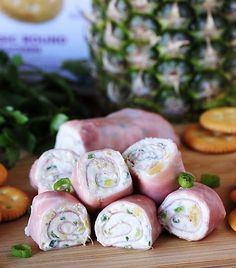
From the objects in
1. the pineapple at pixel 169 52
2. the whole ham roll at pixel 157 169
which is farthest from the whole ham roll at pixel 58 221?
the pineapple at pixel 169 52

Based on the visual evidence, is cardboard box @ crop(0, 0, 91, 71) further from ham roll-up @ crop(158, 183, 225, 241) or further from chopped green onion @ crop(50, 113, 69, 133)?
ham roll-up @ crop(158, 183, 225, 241)

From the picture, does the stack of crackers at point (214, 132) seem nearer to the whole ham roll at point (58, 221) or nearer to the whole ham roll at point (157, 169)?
the whole ham roll at point (157, 169)

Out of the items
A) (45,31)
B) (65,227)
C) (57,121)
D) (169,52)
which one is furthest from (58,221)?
(45,31)

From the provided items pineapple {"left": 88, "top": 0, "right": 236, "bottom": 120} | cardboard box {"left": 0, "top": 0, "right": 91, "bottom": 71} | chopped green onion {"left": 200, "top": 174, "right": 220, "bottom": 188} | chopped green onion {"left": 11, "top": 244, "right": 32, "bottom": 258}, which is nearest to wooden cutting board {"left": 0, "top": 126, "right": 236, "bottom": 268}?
chopped green onion {"left": 11, "top": 244, "right": 32, "bottom": 258}

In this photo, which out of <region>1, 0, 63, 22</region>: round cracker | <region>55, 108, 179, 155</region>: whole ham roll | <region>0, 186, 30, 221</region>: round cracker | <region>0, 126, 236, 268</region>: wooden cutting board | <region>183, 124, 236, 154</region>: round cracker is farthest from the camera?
<region>1, 0, 63, 22</region>: round cracker

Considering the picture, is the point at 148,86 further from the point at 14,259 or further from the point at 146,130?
the point at 14,259

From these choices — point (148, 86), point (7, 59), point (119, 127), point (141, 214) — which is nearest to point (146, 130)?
point (119, 127)
